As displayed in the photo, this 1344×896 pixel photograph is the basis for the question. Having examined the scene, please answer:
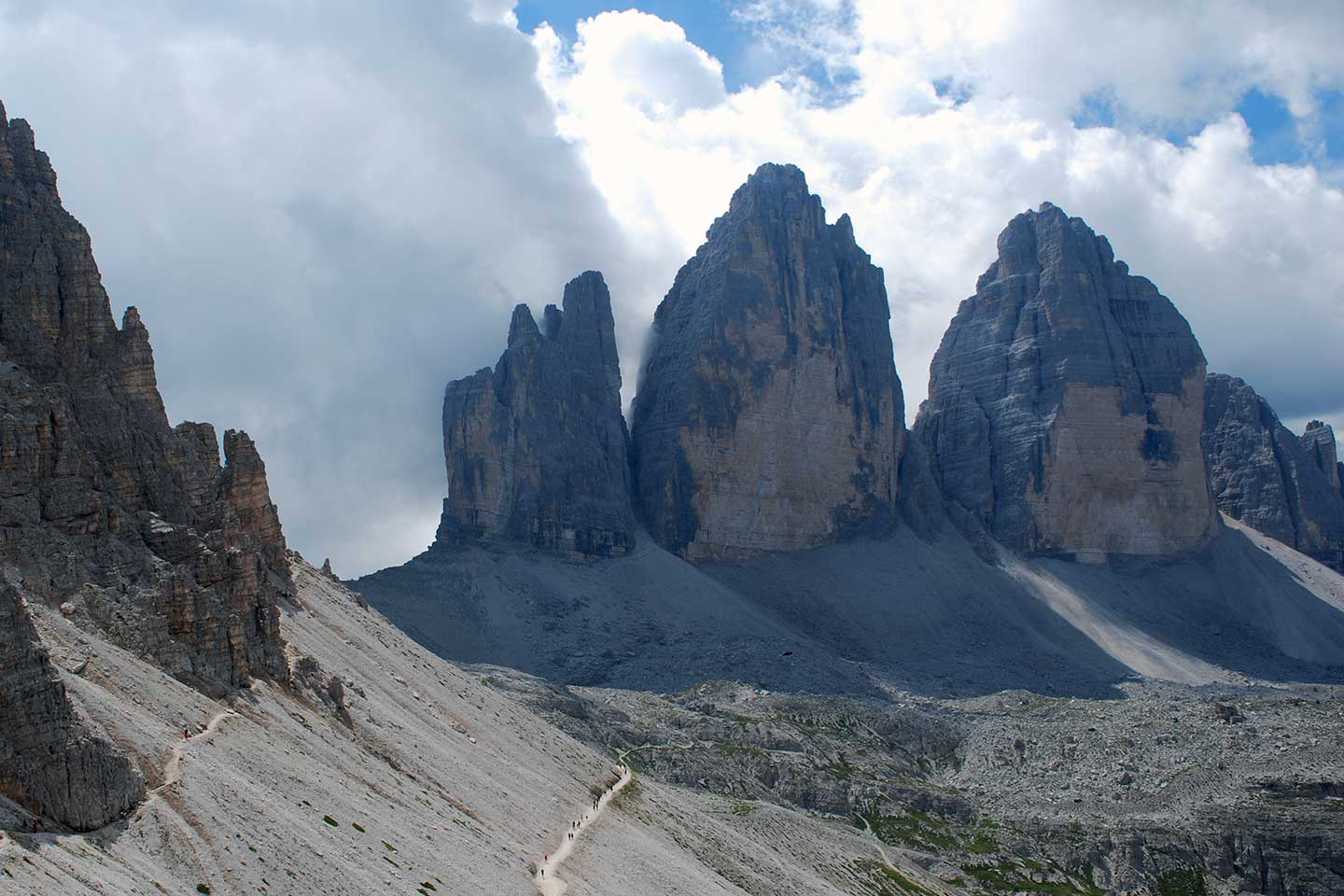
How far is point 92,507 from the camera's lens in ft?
178

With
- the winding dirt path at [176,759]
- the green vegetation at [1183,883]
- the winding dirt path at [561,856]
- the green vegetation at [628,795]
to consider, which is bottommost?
the green vegetation at [1183,883]

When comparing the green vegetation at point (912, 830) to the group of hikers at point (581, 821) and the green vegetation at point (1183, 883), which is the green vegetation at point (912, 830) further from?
the group of hikers at point (581, 821)

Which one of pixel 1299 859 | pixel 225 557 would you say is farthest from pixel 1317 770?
pixel 225 557

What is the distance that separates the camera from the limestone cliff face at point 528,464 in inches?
7239

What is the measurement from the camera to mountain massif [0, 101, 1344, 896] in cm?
4372

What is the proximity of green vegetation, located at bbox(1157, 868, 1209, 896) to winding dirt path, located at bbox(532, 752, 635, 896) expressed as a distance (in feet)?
143

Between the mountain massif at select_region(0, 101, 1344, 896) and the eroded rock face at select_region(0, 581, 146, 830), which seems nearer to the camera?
the eroded rock face at select_region(0, 581, 146, 830)

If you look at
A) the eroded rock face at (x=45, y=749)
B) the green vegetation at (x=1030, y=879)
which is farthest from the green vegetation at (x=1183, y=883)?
the eroded rock face at (x=45, y=749)

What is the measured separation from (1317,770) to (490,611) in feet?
280

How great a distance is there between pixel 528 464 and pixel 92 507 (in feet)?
431

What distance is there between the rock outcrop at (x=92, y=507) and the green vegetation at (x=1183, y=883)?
64802 millimetres

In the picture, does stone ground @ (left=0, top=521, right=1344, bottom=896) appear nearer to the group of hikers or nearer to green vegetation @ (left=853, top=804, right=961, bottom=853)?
green vegetation @ (left=853, top=804, right=961, bottom=853)

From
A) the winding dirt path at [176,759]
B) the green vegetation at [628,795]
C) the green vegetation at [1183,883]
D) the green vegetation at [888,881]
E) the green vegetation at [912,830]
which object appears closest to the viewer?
the winding dirt path at [176,759]

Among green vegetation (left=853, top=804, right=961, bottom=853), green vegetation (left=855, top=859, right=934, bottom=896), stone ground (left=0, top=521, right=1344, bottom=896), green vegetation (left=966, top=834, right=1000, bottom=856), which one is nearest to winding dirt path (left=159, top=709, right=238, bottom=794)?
stone ground (left=0, top=521, right=1344, bottom=896)
